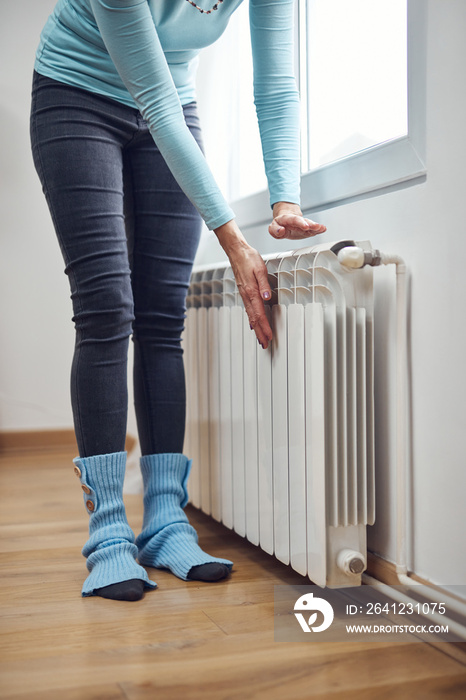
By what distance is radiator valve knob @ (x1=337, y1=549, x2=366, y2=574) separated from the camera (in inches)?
37.9

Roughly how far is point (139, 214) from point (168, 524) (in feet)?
1.81

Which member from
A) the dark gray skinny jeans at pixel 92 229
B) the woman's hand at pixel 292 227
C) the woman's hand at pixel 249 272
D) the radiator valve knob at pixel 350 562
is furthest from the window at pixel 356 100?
the radiator valve knob at pixel 350 562

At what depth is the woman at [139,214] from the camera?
1042mm

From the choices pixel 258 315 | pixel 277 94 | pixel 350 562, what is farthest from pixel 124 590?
pixel 277 94

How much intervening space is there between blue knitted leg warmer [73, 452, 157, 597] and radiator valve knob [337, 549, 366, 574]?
0.98 ft

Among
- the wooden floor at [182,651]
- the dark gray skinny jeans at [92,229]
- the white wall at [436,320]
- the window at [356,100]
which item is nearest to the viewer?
the wooden floor at [182,651]

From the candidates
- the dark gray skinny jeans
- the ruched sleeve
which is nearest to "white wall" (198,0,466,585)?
the ruched sleeve

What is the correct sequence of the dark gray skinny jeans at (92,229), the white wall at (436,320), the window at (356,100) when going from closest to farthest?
the white wall at (436,320) → the window at (356,100) → the dark gray skinny jeans at (92,229)

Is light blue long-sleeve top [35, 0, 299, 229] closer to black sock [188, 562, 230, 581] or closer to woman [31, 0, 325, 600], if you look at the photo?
woman [31, 0, 325, 600]

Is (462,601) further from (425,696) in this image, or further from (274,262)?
(274,262)

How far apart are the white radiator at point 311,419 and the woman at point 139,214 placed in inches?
2.8

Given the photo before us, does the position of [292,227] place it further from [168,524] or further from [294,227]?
[168,524]

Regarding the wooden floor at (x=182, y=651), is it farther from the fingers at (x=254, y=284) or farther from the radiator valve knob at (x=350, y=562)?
the fingers at (x=254, y=284)

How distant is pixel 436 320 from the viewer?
919mm
